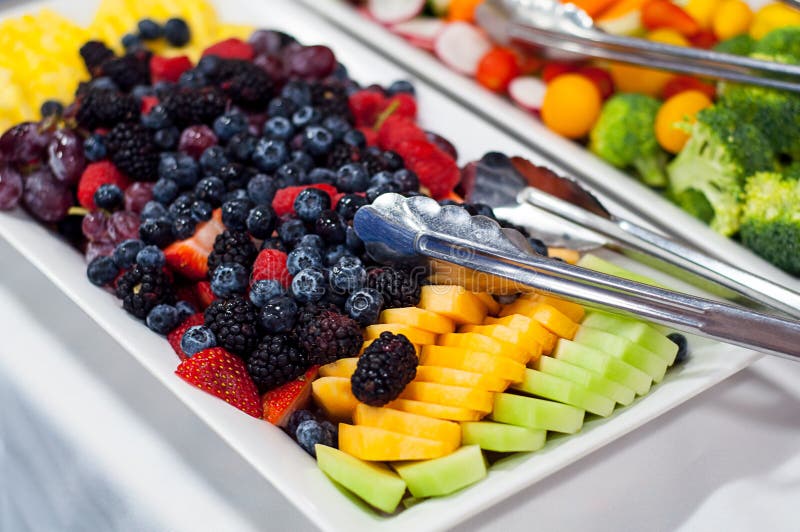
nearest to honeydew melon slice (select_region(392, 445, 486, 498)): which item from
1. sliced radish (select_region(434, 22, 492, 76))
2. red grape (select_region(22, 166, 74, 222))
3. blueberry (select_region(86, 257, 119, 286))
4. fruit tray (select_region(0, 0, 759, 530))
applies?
fruit tray (select_region(0, 0, 759, 530))

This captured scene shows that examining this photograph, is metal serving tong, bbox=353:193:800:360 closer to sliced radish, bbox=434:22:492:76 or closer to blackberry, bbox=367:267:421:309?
blackberry, bbox=367:267:421:309

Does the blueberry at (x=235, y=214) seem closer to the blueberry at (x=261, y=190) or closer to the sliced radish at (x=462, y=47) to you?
the blueberry at (x=261, y=190)

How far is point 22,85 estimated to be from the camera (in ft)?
4.86

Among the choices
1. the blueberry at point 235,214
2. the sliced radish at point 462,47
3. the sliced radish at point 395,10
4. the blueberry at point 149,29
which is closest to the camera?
the blueberry at point 235,214

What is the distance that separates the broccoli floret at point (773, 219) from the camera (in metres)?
1.31

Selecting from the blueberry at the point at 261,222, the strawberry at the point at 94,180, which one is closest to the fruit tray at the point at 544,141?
the blueberry at the point at 261,222

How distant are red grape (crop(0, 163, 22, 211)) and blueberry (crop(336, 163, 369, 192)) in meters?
0.51

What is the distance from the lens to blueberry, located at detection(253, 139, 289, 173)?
130 cm

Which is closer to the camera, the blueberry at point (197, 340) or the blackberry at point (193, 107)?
the blueberry at point (197, 340)

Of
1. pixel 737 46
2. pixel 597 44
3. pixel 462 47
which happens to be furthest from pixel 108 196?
pixel 737 46

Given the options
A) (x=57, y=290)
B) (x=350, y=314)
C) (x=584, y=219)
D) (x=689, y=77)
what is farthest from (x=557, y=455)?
(x=689, y=77)

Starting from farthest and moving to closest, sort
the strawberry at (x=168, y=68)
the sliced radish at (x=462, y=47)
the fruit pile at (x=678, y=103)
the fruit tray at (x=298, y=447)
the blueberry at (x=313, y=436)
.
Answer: the sliced radish at (x=462, y=47) < the strawberry at (x=168, y=68) < the fruit pile at (x=678, y=103) < the blueberry at (x=313, y=436) < the fruit tray at (x=298, y=447)

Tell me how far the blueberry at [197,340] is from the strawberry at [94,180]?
0.38 m

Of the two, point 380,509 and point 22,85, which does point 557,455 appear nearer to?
point 380,509
